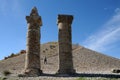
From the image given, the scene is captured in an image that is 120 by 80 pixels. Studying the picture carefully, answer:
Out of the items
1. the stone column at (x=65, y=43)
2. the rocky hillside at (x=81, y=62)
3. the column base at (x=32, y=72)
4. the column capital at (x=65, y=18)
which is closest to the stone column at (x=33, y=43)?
the column base at (x=32, y=72)

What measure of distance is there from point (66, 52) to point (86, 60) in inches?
1006

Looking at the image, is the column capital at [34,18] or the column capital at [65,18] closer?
the column capital at [34,18]

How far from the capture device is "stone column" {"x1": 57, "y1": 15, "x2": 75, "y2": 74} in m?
29.3

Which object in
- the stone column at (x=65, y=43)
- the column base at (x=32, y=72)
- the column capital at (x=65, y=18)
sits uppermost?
the column capital at (x=65, y=18)

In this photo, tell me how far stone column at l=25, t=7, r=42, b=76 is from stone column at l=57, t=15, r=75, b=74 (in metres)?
2.32

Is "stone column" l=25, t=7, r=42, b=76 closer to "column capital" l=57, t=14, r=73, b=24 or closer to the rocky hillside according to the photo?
"column capital" l=57, t=14, r=73, b=24

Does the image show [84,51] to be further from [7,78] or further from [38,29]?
[7,78]

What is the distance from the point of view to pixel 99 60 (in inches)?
2156

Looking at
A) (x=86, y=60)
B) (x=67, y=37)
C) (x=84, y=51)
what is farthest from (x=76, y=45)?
(x=67, y=37)

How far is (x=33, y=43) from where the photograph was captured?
29.3 meters

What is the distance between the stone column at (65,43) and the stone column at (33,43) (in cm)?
232

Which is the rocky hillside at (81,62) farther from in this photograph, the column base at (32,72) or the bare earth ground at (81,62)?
the column base at (32,72)

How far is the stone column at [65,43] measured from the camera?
29328 millimetres

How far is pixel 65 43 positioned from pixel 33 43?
3.45m
